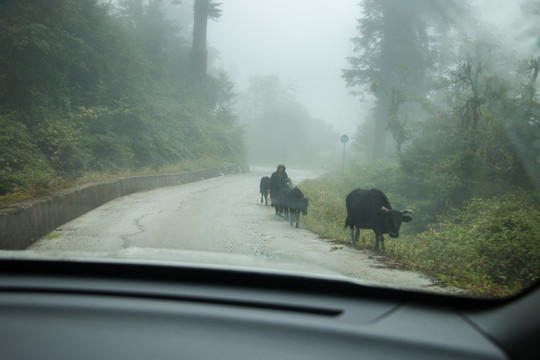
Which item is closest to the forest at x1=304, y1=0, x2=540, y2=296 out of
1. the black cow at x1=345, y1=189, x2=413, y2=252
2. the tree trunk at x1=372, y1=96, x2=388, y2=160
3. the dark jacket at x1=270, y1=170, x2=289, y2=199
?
the black cow at x1=345, y1=189, x2=413, y2=252

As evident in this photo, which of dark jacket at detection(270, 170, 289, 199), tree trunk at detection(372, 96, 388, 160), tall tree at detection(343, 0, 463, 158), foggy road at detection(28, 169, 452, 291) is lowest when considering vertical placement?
foggy road at detection(28, 169, 452, 291)

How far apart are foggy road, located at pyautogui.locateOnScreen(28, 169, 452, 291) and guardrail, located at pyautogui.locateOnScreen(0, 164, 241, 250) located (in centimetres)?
22

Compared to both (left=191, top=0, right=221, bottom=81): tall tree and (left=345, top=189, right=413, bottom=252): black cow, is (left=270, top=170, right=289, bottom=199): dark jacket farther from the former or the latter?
(left=191, top=0, right=221, bottom=81): tall tree

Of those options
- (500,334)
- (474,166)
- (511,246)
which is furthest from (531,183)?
(500,334)

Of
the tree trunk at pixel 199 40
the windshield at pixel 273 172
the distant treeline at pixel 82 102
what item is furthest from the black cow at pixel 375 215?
the tree trunk at pixel 199 40

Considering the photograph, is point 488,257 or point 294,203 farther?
point 294,203

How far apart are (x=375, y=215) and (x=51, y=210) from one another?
21.6ft

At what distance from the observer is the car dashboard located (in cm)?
174

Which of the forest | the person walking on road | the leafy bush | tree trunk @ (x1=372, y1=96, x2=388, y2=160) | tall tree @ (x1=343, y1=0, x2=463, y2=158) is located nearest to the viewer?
the leafy bush

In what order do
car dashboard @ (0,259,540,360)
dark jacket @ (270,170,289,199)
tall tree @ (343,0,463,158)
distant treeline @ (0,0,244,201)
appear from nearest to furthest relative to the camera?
car dashboard @ (0,259,540,360), dark jacket @ (270,170,289,199), distant treeline @ (0,0,244,201), tall tree @ (343,0,463,158)

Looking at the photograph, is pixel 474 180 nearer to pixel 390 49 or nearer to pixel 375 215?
pixel 375 215

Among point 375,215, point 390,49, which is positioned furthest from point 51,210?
point 390,49

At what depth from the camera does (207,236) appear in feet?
29.3

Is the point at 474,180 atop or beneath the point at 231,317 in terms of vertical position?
atop
